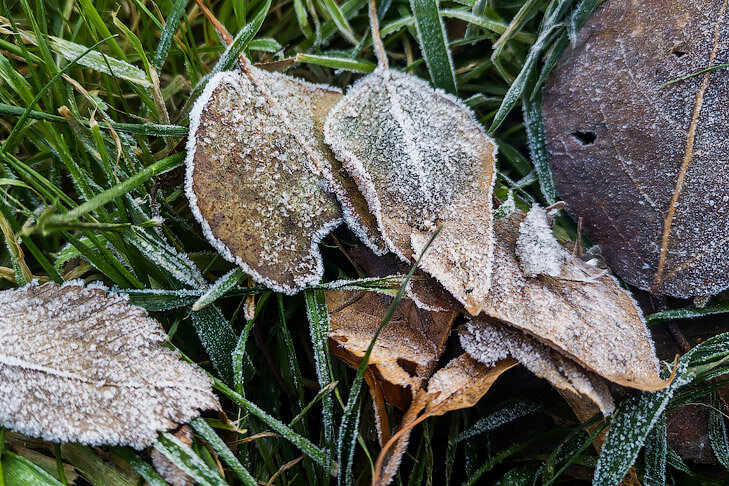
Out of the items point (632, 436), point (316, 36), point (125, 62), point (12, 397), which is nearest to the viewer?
point (12, 397)

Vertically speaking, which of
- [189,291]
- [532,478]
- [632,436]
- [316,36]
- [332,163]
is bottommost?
[532,478]

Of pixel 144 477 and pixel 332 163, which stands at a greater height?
pixel 332 163

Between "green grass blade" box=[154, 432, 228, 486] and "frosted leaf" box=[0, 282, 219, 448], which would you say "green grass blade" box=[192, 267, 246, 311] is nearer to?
"frosted leaf" box=[0, 282, 219, 448]

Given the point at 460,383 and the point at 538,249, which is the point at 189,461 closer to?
the point at 460,383

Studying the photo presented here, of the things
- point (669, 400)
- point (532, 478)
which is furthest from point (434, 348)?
point (669, 400)

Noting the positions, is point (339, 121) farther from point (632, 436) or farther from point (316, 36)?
point (632, 436)

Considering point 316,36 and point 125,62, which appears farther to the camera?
point 316,36

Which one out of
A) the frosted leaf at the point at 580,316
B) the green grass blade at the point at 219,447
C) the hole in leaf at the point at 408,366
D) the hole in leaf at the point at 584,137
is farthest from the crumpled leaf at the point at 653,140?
the green grass blade at the point at 219,447

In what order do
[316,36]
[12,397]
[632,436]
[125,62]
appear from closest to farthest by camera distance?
[12,397] < [632,436] < [125,62] < [316,36]

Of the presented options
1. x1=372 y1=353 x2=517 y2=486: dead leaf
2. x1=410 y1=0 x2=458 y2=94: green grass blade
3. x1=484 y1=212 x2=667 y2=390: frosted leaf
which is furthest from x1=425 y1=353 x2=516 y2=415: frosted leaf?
x1=410 y1=0 x2=458 y2=94: green grass blade
